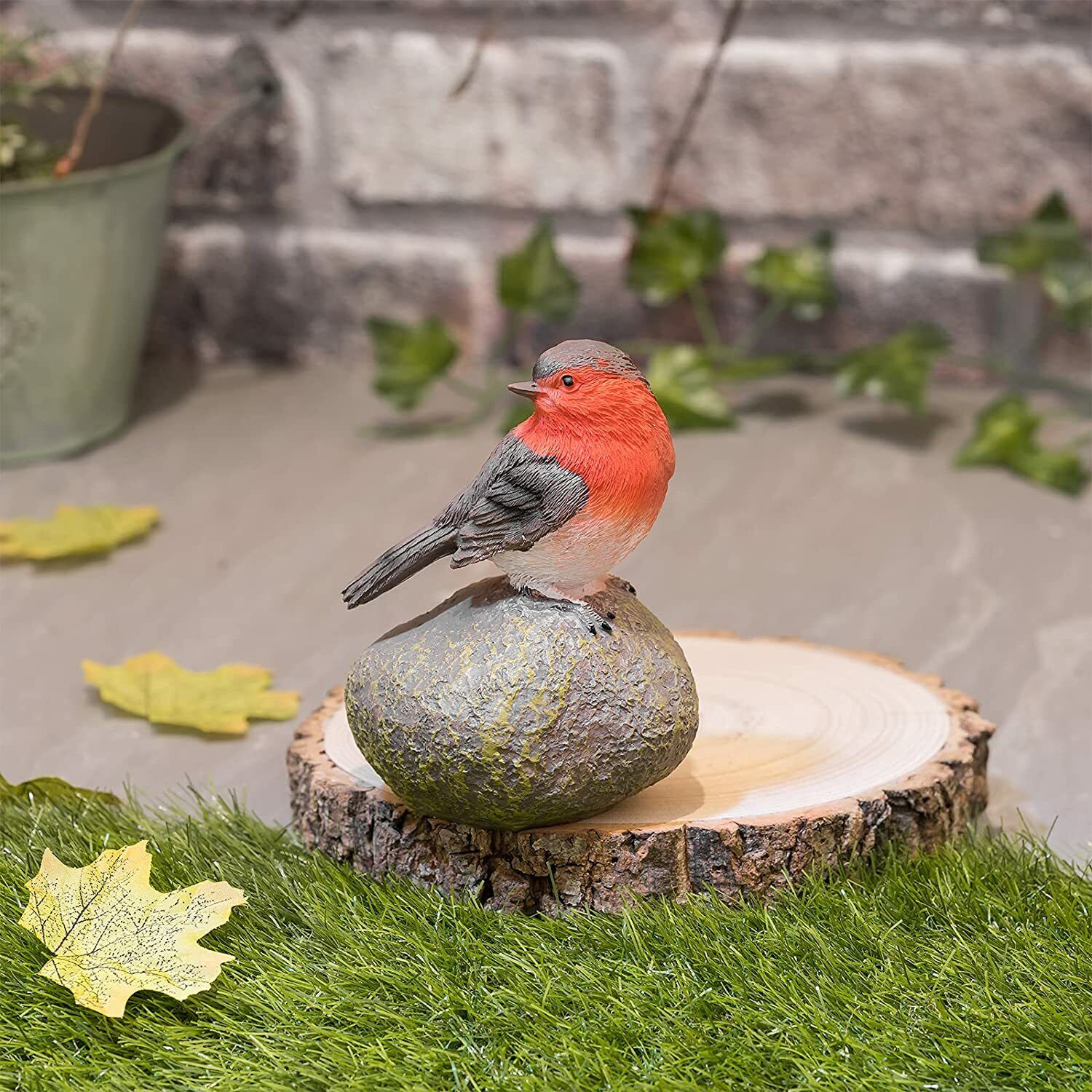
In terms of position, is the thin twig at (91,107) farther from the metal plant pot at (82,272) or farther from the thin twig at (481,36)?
the thin twig at (481,36)

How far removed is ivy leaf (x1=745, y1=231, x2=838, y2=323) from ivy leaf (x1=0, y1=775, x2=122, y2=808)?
5.14 feet

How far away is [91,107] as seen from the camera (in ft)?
8.02

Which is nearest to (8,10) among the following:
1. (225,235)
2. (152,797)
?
(225,235)

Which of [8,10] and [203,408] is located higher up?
[8,10]

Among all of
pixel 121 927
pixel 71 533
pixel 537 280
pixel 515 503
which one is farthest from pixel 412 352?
pixel 121 927

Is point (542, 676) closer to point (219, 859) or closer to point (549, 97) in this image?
point (219, 859)

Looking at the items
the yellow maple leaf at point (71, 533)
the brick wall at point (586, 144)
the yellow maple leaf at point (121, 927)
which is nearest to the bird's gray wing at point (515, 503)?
the yellow maple leaf at point (121, 927)

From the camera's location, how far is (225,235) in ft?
9.53

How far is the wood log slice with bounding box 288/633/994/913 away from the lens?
1235mm

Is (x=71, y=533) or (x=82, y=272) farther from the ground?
(x=82, y=272)

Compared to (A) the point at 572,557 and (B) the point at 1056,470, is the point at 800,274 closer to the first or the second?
(B) the point at 1056,470

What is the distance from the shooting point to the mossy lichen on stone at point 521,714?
119cm

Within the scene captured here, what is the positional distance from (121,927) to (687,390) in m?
1.57

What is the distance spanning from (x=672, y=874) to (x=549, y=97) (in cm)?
178
